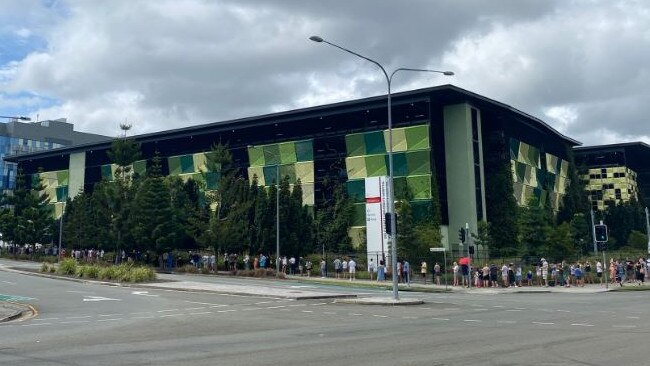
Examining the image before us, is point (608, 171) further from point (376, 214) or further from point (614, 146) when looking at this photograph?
point (376, 214)

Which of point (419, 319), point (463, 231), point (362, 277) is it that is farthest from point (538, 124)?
point (419, 319)

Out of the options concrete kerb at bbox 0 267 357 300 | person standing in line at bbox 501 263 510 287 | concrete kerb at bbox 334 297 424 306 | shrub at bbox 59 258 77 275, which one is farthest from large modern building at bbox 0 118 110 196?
concrete kerb at bbox 334 297 424 306

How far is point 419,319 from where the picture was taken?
18.7 meters

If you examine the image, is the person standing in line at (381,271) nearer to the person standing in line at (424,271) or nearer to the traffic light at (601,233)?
the person standing in line at (424,271)

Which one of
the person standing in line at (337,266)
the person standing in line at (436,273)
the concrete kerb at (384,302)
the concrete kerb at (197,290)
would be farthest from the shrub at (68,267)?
the concrete kerb at (384,302)

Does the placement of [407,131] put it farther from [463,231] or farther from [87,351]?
[87,351]

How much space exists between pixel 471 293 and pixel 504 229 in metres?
33.1

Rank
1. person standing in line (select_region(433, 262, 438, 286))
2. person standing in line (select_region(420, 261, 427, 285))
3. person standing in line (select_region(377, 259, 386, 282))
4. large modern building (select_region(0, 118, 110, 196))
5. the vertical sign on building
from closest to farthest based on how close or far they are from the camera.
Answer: person standing in line (select_region(420, 261, 427, 285)), person standing in line (select_region(433, 262, 438, 286)), person standing in line (select_region(377, 259, 386, 282)), the vertical sign on building, large modern building (select_region(0, 118, 110, 196))

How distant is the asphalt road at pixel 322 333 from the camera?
1110cm

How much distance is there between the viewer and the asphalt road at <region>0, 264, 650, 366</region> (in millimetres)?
11102

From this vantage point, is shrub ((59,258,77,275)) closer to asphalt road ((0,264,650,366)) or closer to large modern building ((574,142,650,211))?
asphalt road ((0,264,650,366))

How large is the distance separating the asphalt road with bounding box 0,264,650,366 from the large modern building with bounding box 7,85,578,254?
38834 mm

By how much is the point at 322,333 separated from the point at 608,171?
94.6m

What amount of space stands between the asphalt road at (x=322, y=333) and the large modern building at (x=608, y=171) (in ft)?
259
